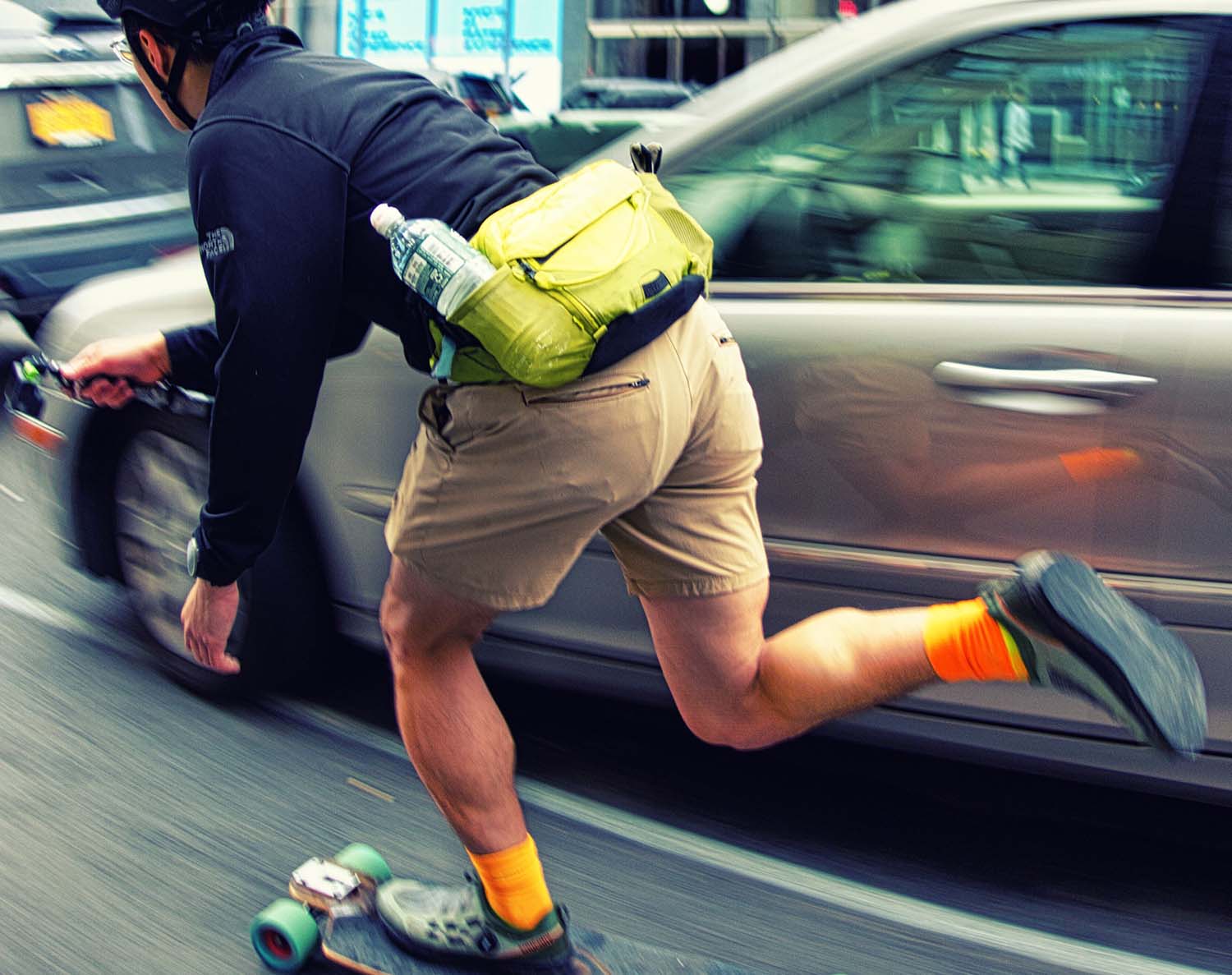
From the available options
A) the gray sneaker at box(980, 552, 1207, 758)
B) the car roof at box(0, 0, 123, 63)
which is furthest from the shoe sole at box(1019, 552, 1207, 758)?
the car roof at box(0, 0, 123, 63)

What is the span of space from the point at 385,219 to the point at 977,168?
1369mm

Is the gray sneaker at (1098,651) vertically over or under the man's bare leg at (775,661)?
over

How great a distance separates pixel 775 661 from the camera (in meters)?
2.25

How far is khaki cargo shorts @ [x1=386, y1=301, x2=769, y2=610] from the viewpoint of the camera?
1.93 metres

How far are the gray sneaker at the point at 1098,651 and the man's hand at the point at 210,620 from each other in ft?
3.77

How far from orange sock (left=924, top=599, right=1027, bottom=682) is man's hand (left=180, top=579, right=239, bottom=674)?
106 centimetres

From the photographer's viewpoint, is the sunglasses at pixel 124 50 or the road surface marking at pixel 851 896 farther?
the road surface marking at pixel 851 896

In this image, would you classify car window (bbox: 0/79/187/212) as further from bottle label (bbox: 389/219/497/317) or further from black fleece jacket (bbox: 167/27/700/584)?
bottle label (bbox: 389/219/497/317)

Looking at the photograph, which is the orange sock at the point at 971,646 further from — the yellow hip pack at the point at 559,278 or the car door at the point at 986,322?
the yellow hip pack at the point at 559,278

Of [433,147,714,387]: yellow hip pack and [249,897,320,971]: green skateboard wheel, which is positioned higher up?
[433,147,714,387]: yellow hip pack

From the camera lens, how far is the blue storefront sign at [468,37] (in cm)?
2025

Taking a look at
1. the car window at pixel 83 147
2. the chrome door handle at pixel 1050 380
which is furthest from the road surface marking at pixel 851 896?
the car window at pixel 83 147

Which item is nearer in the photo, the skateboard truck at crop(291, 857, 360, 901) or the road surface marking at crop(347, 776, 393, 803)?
the skateboard truck at crop(291, 857, 360, 901)

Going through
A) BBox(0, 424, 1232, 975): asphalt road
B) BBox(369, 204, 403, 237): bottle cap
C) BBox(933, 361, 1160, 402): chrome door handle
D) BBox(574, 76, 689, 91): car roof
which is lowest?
BBox(0, 424, 1232, 975): asphalt road
